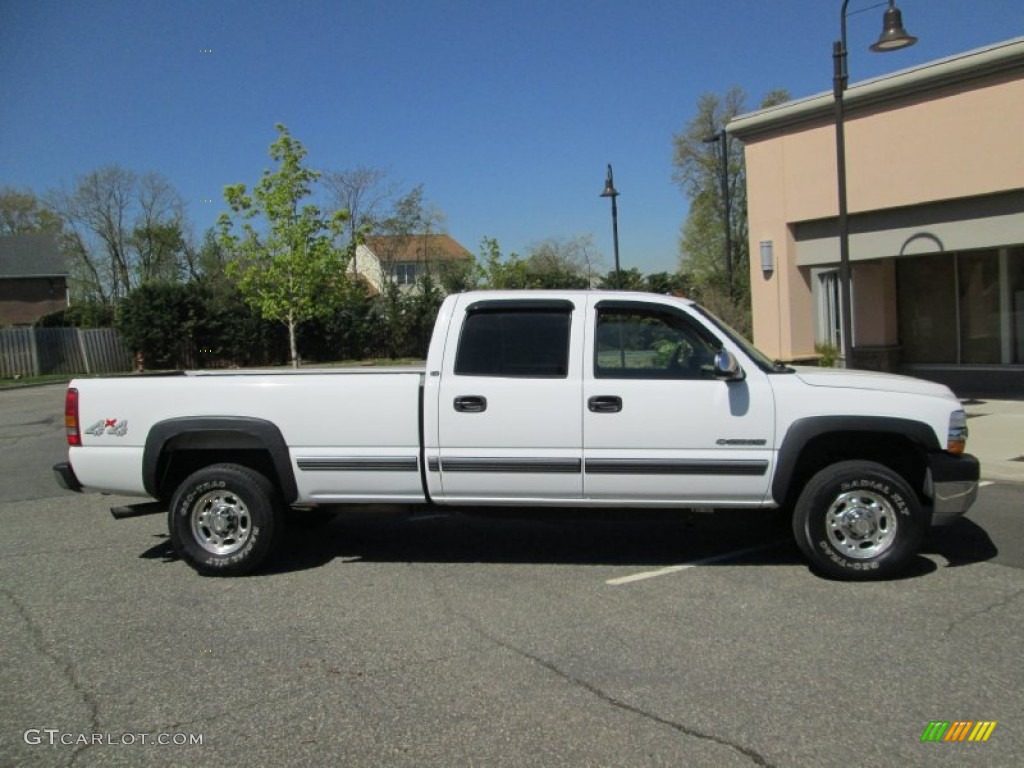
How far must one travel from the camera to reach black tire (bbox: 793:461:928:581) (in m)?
5.56

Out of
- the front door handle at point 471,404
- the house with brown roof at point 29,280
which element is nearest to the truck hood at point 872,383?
the front door handle at point 471,404

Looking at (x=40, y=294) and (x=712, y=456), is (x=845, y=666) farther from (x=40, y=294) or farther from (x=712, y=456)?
(x=40, y=294)

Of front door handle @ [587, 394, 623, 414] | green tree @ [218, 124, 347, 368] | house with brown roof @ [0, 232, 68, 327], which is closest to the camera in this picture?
front door handle @ [587, 394, 623, 414]

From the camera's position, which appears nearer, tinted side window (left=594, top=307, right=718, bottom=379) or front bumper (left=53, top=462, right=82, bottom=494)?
tinted side window (left=594, top=307, right=718, bottom=379)

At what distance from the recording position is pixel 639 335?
19.5ft

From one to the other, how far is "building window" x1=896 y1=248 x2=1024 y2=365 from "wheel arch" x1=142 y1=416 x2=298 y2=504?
13064 millimetres

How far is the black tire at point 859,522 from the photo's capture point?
5562 mm

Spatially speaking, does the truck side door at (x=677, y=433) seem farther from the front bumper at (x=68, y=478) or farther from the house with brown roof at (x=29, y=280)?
the house with brown roof at (x=29, y=280)

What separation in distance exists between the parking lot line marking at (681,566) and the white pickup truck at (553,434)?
0.54m

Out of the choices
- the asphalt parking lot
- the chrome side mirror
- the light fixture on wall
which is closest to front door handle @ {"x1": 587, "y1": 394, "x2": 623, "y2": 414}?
the chrome side mirror

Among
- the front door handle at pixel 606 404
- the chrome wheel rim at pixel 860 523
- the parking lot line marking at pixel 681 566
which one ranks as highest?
the front door handle at pixel 606 404

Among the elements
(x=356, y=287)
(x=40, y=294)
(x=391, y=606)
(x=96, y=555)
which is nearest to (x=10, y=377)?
(x=356, y=287)

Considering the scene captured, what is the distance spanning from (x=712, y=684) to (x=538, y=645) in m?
1.01

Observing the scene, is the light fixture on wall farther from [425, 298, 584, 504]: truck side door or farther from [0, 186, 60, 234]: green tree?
[0, 186, 60, 234]: green tree
